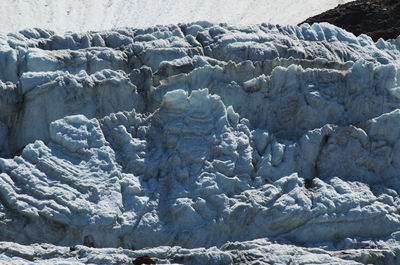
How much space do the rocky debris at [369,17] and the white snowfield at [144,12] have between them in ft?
13.7

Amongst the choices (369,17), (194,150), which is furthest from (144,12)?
(194,150)

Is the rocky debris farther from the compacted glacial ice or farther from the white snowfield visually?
the compacted glacial ice

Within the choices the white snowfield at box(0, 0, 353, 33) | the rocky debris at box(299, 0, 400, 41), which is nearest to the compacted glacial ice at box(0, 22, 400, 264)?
the rocky debris at box(299, 0, 400, 41)

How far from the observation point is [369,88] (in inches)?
801

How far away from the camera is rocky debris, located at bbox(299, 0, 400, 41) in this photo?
1488 inches

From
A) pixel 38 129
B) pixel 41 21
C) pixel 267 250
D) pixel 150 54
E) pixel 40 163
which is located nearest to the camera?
pixel 267 250

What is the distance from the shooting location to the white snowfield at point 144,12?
146 ft

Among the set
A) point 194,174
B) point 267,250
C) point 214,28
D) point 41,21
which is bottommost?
point 267,250

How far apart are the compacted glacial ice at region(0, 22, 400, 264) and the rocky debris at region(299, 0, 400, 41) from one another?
16.3m

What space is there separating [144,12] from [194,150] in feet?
95.0

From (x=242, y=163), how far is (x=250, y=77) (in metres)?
2.48

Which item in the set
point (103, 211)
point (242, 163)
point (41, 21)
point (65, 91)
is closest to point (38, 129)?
point (65, 91)

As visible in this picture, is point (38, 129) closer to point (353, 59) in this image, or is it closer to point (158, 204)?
point (158, 204)

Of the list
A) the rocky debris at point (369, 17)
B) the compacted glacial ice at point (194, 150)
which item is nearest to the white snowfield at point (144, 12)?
the rocky debris at point (369, 17)
